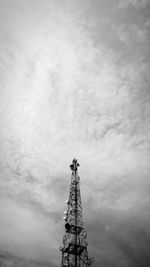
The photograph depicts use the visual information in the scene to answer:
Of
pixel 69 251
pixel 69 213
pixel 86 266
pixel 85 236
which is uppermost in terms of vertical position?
pixel 69 213

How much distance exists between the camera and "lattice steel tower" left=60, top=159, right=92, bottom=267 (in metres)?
30.9

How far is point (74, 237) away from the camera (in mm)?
32656

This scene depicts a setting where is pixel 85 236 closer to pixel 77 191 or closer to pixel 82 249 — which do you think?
pixel 82 249

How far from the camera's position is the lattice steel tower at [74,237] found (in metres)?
30.9

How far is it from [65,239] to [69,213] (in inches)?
182

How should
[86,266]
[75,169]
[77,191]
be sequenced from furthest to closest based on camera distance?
[75,169], [77,191], [86,266]

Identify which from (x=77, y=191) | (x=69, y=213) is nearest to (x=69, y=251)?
(x=69, y=213)

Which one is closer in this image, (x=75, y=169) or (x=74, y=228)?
(x=74, y=228)

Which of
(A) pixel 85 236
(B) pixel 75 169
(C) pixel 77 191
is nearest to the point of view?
(A) pixel 85 236

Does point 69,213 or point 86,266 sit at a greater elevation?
point 69,213

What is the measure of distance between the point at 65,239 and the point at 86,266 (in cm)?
566

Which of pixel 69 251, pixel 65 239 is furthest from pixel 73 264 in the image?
pixel 65 239

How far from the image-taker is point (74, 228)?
1320 inches

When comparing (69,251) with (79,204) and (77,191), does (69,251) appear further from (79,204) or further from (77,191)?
(77,191)
